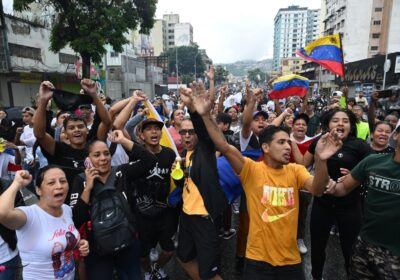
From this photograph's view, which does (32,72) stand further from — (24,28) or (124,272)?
(124,272)

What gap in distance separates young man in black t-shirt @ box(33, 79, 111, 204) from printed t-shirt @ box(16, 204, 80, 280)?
0.75 meters

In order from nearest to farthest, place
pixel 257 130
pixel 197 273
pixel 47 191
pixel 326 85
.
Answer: pixel 47 191 → pixel 197 273 → pixel 257 130 → pixel 326 85

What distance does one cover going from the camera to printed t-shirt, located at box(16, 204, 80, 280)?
2.21m

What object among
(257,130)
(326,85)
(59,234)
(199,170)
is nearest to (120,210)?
(59,234)

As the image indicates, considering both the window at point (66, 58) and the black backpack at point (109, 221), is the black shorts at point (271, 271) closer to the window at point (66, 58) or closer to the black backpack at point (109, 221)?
the black backpack at point (109, 221)

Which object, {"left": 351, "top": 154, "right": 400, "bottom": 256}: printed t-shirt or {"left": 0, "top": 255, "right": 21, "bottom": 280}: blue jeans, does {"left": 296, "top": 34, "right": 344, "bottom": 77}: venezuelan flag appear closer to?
{"left": 351, "top": 154, "right": 400, "bottom": 256}: printed t-shirt

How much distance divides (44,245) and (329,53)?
6639 millimetres

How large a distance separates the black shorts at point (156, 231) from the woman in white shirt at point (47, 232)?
3.42 ft

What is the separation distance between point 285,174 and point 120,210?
4.68 feet

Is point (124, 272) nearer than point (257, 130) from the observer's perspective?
Yes

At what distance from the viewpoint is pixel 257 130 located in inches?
177

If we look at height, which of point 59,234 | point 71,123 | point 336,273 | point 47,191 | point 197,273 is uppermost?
point 71,123

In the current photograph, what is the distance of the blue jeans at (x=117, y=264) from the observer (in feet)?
8.73

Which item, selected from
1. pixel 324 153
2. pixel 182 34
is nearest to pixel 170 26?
pixel 182 34
